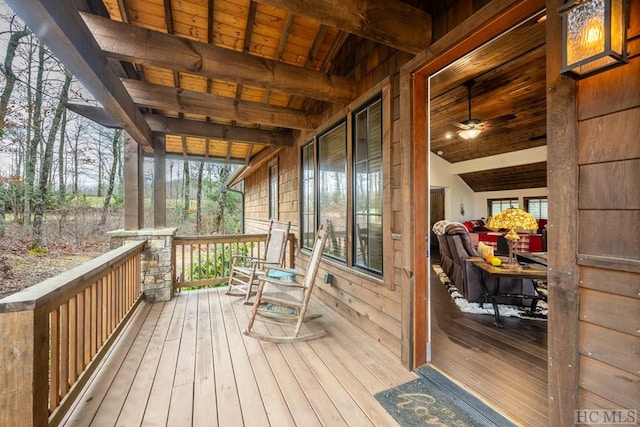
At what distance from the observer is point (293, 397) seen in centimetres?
178

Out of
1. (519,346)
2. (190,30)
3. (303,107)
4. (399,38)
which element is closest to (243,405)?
(519,346)

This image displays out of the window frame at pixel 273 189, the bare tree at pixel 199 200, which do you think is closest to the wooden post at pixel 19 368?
the window frame at pixel 273 189

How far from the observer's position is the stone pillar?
3.71m

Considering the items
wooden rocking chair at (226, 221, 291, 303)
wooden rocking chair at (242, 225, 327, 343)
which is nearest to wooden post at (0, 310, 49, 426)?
wooden rocking chair at (242, 225, 327, 343)

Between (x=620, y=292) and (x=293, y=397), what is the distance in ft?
5.78

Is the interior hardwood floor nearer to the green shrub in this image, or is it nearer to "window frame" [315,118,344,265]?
"window frame" [315,118,344,265]

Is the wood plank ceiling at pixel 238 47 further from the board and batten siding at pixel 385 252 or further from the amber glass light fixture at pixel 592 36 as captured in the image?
the amber glass light fixture at pixel 592 36

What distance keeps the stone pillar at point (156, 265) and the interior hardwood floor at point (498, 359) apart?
3.45m

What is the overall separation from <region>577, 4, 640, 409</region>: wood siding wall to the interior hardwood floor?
2.30 feet

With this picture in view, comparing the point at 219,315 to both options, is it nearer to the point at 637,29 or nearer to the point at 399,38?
the point at 399,38

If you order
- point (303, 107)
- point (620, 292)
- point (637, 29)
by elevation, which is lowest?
point (620, 292)

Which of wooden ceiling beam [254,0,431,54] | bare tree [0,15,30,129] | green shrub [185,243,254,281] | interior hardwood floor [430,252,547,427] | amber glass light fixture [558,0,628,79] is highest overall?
bare tree [0,15,30,129]

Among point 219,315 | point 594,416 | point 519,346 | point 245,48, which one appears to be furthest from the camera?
point 219,315

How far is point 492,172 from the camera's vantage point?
8.62 meters
